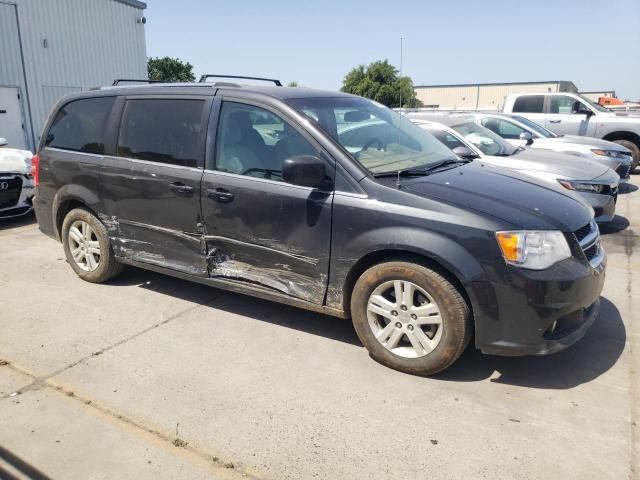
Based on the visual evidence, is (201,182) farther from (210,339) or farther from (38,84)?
(38,84)

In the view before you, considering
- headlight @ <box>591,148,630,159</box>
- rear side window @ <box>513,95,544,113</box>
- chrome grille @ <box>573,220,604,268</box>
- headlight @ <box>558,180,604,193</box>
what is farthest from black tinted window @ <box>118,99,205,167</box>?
rear side window @ <box>513,95,544,113</box>

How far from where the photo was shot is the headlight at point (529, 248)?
2992 millimetres

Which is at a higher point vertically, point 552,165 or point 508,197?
point 508,197

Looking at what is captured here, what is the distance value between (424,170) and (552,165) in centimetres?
407

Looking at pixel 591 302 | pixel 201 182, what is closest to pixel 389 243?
pixel 591 302

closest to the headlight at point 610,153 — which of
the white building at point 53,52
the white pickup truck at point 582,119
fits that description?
the white pickup truck at point 582,119

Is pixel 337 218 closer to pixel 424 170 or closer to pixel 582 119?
pixel 424 170

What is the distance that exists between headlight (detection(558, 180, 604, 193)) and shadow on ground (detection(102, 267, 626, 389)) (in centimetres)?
257

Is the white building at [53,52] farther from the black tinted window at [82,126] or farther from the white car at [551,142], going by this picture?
the white car at [551,142]

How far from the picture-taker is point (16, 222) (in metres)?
7.92

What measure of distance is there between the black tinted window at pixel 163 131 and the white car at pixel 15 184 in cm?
380

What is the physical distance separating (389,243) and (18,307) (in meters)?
3.31

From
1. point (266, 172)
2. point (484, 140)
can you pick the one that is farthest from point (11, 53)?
point (266, 172)

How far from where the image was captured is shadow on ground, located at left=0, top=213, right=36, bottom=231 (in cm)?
756
